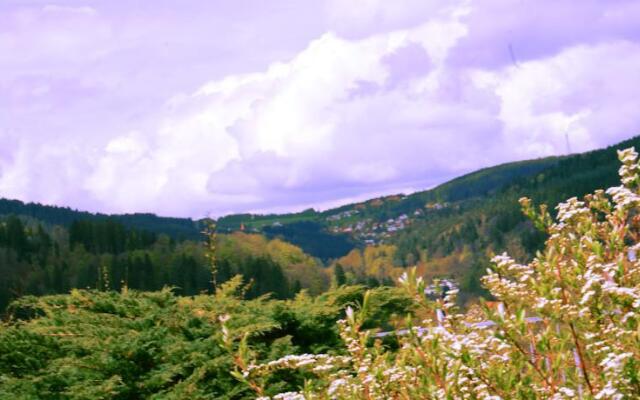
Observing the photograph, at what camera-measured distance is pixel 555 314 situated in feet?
11.2

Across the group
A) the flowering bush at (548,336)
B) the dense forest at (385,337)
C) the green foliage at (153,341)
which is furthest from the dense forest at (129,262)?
the flowering bush at (548,336)

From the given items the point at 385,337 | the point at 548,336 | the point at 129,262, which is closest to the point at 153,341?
the point at 385,337

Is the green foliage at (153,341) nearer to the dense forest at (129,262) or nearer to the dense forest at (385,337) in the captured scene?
the dense forest at (385,337)

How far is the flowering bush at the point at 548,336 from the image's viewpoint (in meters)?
3.49

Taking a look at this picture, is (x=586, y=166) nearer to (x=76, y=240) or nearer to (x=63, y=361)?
(x=76, y=240)

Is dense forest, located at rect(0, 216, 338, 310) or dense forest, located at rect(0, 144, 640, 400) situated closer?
dense forest, located at rect(0, 144, 640, 400)

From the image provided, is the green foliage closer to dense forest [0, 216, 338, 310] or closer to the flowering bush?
the flowering bush

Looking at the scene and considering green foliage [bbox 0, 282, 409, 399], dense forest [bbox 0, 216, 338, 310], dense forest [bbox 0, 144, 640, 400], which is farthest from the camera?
dense forest [bbox 0, 216, 338, 310]

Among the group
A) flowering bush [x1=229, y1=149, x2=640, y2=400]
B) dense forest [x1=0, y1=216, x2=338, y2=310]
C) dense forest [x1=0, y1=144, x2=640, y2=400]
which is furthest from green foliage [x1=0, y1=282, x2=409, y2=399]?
dense forest [x1=0, y1=216, x2=338, y2=310]

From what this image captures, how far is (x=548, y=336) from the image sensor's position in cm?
351

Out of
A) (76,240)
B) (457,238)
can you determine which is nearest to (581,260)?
(76,240)

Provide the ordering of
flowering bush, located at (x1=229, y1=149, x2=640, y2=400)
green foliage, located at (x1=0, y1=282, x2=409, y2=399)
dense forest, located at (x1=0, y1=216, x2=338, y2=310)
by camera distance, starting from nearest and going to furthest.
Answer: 1. flowering bush, located at (x1=229, y1=149, x2=640, y2=400)
2. green foliage, located at (x1=0, y1=282, x2=409, y2=399)
3. dense forest, located at (x1=0, y1=216, x2=338, y2=310)

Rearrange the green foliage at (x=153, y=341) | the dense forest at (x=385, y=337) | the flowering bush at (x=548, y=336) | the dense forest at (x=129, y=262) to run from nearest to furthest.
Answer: the flowering bush at (x=548, y=336), the dense forest at (x=385, y=337), the green foliage at (x=153, y=341), the dense forest at (x=129, y=262)

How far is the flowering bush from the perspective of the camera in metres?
3.49
